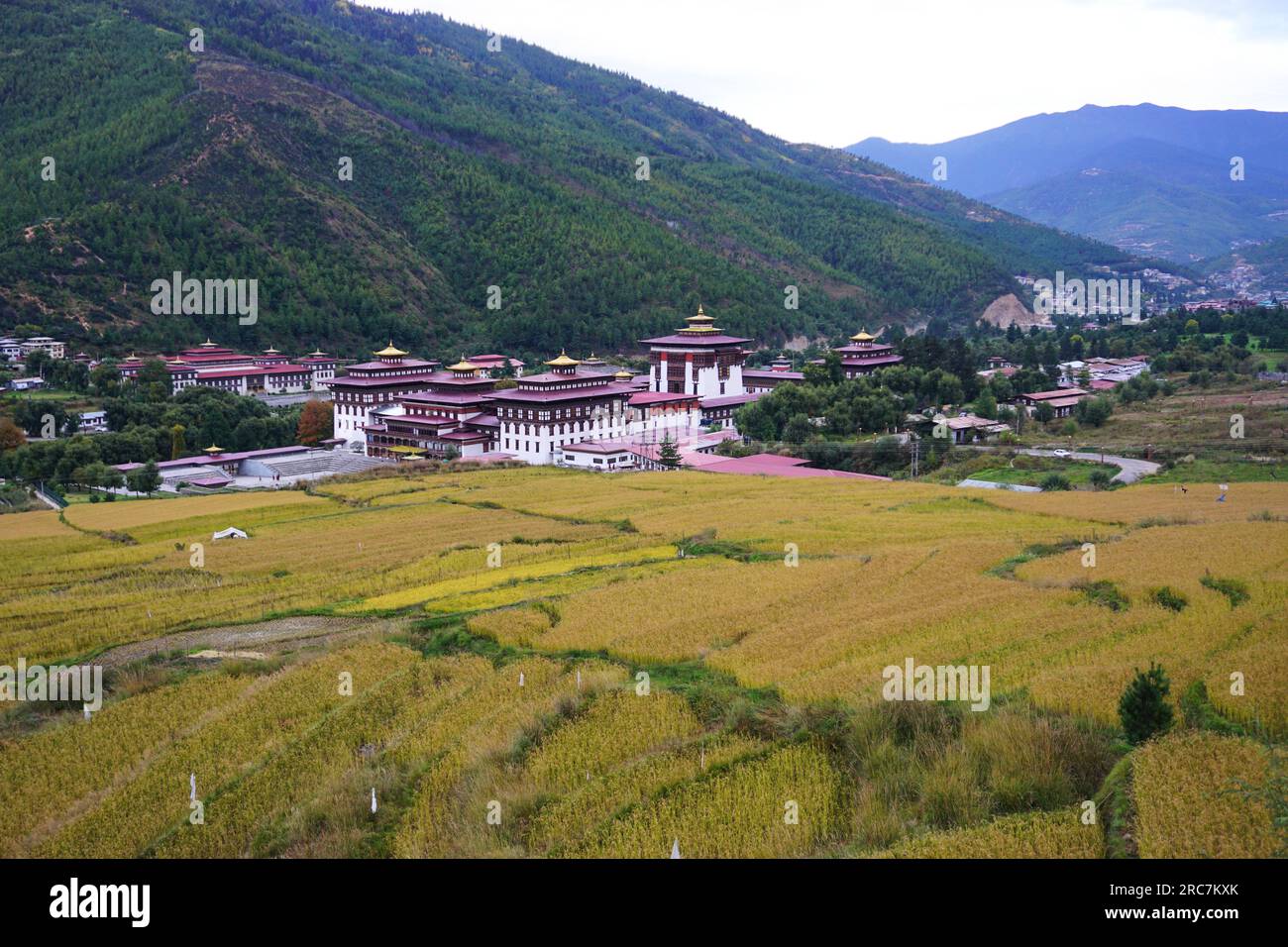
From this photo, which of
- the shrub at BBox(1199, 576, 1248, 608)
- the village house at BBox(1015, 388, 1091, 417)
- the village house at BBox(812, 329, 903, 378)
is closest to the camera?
the shrub at BBox(1199, 576, 1248, 608)

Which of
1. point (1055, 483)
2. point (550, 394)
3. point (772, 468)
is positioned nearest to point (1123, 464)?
point (1055, 483)

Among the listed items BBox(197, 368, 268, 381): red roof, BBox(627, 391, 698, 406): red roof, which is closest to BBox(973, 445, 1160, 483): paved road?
BBox(627, 391, 698, 406): red roof

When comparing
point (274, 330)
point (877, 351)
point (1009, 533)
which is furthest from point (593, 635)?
point (274, 330)

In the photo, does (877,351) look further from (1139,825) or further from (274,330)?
(1139,825)

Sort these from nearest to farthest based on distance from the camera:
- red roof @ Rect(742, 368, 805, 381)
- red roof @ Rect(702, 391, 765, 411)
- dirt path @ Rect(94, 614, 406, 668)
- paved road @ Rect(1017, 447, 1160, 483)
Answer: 1. dirt path @ Rect(94, 614, 406, 668)
2. paved road @ Rect(1017, 447, 1160, 483)
3. red roof @ Rect(702, 391, 765, 411)
4. red roof @ Rect(742, 368, 805, 381)

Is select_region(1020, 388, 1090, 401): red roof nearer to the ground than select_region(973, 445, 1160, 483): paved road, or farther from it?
farther from it

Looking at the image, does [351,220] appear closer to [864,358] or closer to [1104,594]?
[864,358]

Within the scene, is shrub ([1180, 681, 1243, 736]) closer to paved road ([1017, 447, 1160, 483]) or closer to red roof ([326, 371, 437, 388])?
paved road ([1017, 447, 1160, 483])
